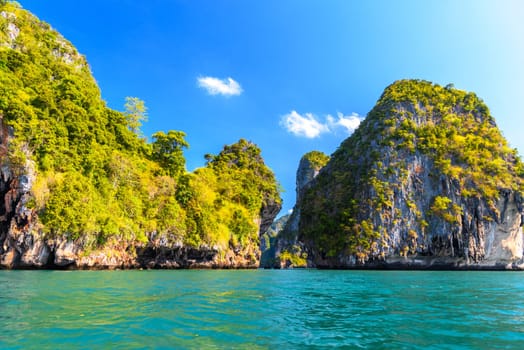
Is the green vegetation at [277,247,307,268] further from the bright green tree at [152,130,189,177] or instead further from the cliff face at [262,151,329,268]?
the bright green tree at [152,130,189,177]

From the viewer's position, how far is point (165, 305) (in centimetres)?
905

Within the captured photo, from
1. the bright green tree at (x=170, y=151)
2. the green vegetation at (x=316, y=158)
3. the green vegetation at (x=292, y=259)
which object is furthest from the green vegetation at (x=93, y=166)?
the green vegetation at (x=316, y=158)

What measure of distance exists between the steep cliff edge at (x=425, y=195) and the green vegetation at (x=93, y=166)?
24340 mm

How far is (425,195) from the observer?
69375 millimetres

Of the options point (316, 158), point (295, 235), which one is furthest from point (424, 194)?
point (316, 158)

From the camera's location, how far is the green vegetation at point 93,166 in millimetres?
31469

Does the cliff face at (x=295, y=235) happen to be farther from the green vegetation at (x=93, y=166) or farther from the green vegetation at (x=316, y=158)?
the green vegetation at (x=93, y=166)

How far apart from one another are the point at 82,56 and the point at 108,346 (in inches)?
2324

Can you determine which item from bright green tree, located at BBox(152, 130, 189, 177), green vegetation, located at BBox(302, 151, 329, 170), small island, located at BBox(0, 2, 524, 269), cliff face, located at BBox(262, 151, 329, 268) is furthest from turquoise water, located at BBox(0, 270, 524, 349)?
green vegetation, located at BBox(302, 151, 329, 170)

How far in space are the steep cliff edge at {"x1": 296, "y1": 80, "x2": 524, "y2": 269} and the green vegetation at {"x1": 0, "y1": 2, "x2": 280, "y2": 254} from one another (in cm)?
2434

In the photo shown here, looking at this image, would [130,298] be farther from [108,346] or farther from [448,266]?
[448,266]

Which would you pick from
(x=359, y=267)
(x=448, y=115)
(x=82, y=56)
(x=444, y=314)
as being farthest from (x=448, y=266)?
(x=82, y=56)

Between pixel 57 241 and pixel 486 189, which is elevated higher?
pixel 486 189

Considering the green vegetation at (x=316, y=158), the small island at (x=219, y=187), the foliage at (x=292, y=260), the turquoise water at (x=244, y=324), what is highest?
the green vegetation at (x=316, y=158)
